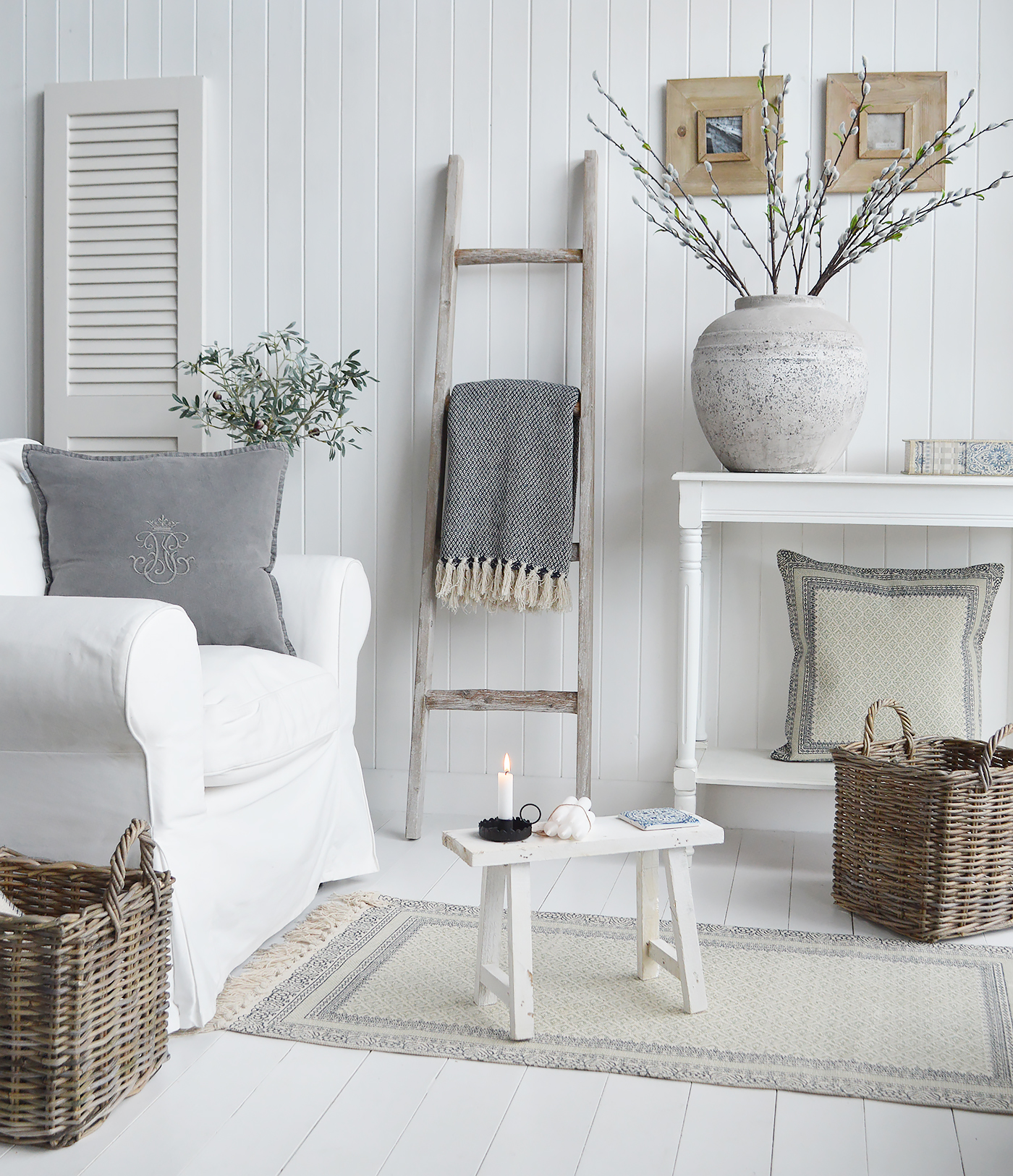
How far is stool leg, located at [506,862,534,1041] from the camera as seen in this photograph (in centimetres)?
157

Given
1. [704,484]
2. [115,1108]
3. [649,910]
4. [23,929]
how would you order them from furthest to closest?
[704,484]
[649,910]
[115,1108]
[23,929]

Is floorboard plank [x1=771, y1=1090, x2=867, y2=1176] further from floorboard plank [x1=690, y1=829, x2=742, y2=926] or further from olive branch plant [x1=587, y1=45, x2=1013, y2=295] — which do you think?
olive branch plant [x1=587, y1=45, x2=1013, y2=295]

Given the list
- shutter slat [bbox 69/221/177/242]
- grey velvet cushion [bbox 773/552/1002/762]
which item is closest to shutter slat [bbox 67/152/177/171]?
shutter slat [bbox 69/221/177/242]

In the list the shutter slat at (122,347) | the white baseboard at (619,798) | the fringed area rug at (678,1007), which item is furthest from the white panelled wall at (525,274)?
the fringed area rug at (678,1007)

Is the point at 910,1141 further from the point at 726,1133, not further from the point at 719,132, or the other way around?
the point at 719,132

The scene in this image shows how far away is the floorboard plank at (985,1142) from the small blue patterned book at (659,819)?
1.69ft

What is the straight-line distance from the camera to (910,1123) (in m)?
1.39

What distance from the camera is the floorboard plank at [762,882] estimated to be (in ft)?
6.98

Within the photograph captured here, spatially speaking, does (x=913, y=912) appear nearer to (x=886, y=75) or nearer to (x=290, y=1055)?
(x=290, y=1055)

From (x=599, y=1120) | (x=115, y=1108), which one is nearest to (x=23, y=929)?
(x=115, y=1108)

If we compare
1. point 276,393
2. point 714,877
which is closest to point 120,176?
point 276,393

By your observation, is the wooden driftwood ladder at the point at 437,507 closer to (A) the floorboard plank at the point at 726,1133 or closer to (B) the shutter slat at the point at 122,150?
(B) the shutter slat at the point at 122,150

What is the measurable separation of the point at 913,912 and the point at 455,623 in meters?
1.32

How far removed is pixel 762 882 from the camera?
7.68ft
